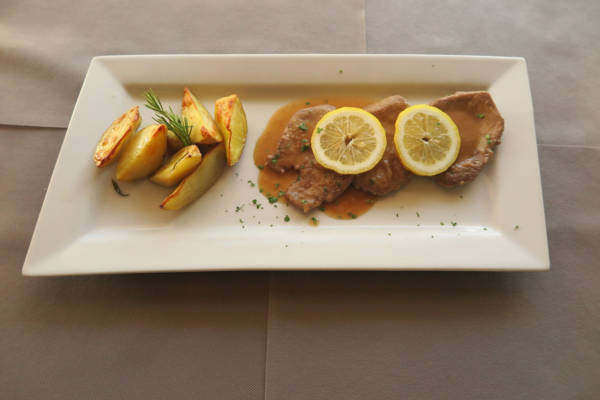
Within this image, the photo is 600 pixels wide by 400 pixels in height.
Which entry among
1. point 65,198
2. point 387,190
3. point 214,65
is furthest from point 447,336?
point 65,198

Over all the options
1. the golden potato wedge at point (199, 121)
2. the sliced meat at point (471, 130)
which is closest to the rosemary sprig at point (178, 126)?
the golden potato wedge at point (199, 121)

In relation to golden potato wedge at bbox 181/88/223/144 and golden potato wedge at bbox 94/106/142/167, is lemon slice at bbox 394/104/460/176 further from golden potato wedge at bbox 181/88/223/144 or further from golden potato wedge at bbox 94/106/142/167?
golden potato wedge at bbox 94/106/142/167

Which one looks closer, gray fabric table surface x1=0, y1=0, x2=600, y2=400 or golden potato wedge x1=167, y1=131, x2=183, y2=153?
gray fabric table surface x1=0, y1=0, x2=600, y2=400

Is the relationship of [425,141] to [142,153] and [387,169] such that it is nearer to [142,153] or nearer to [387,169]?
[387,169]

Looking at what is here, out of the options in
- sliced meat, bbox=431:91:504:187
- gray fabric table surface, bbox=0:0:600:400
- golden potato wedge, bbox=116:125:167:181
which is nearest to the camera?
gray fabric table surface, bbox=0:0:600:400

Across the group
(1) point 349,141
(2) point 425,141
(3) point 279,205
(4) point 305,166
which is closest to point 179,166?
(3) point 279,205

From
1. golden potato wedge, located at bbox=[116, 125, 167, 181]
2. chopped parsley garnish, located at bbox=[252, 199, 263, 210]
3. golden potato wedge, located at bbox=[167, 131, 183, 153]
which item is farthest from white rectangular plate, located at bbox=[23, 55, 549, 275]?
golden potato wedge, located at bbox=[167, 131, 183, 153]
